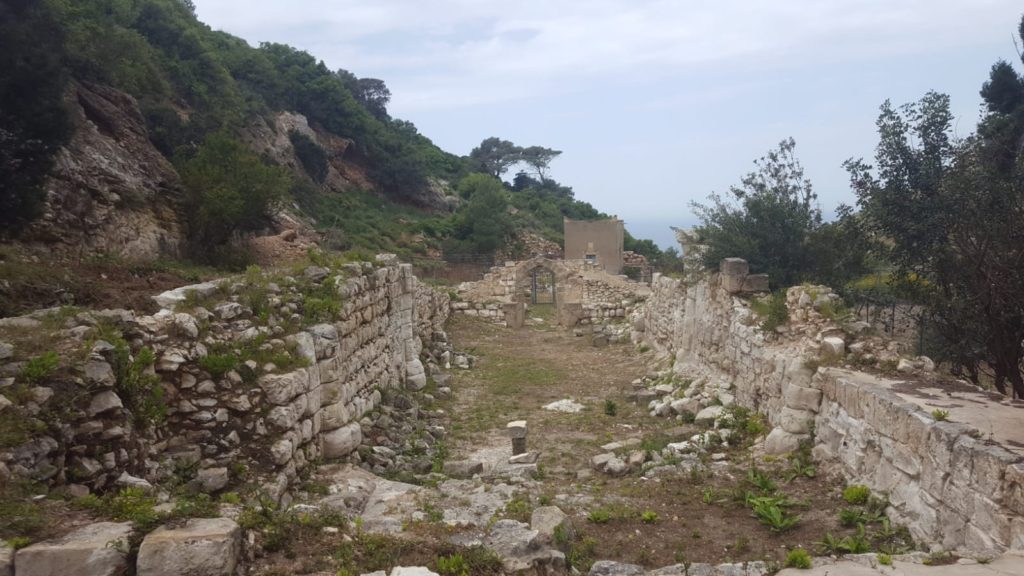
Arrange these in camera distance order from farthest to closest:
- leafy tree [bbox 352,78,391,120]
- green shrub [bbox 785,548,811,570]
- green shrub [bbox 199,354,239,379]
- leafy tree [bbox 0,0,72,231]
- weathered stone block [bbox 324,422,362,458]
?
1. leafy tree [bbox 352,78,391,120]
2. leafy tree [bbox 0,0,72,231]
3. weathered stone block [bbox 324,422,362,458]
4. green shrub [bbox 199,354,239,379]
5. green shrub [bbox 785,548,811,570]

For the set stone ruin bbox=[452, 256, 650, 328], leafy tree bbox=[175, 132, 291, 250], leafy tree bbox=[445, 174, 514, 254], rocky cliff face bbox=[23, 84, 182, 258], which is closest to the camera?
rocky cliff face bbox=[23, 84, 182, 258]

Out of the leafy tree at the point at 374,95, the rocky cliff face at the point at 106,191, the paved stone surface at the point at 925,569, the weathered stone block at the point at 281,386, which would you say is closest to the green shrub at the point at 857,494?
the paved stone surface at the point at 925,569

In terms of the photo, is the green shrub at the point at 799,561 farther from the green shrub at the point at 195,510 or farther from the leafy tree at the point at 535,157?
the leafy tree at the point at 535,157

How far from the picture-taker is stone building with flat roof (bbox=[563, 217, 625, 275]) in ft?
130

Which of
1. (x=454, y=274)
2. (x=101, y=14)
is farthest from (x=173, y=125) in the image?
(x=454, y=274)

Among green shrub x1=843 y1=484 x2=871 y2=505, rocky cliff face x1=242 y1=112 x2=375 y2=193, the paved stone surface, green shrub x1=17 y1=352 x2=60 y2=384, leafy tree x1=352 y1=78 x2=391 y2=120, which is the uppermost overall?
leafy tree x1=352 y1=78 x2=391 y2=120

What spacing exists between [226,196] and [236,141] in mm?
4049

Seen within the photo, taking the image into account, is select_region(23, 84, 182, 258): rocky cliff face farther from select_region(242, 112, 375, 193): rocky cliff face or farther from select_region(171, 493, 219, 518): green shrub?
select_region(242, 112, 375, 193): rocky cliff face

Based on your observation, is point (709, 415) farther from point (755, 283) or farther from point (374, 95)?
point (374, 95)

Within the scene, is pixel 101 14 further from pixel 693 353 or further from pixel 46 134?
pixel 693 353

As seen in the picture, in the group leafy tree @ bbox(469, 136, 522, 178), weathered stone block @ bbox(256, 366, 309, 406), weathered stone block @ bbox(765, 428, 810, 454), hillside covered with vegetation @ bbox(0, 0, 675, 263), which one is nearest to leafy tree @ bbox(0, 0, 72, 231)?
hillside covered with vegetation @ bbox(0, 0, 675, 263)

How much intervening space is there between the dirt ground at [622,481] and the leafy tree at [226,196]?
621 centimetres

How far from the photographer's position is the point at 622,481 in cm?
772

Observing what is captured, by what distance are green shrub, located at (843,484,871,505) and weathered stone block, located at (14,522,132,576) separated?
624 cm
